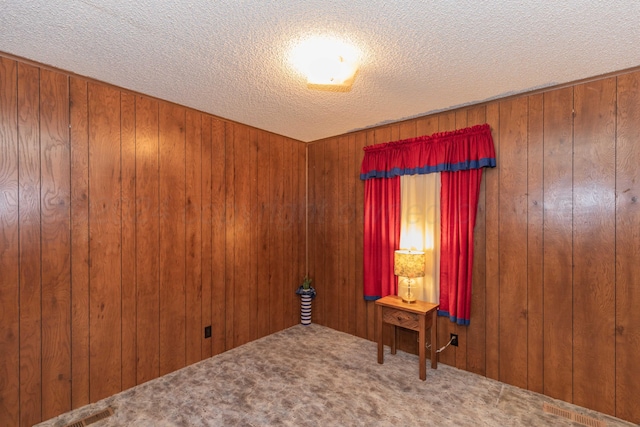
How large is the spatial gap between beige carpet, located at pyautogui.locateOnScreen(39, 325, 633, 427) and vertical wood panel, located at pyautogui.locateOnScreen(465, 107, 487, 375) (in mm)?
157

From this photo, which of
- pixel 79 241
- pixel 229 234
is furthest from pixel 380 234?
pixel 79 241

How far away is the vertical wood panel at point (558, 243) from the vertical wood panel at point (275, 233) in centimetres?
268

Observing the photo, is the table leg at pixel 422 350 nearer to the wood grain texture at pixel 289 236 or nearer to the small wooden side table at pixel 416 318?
the small wooden side table at pixel 416 318

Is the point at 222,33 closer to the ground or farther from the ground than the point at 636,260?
farther from the ground

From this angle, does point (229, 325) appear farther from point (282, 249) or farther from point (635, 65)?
point (635, 65)

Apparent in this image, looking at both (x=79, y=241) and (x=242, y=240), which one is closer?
(x=79, y=241)

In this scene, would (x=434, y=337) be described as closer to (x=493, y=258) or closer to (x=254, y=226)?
(x=493, y=258)

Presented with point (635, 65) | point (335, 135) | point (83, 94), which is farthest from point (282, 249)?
point (635, 65)

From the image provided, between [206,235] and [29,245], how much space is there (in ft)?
4.21

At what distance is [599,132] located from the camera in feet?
7.30

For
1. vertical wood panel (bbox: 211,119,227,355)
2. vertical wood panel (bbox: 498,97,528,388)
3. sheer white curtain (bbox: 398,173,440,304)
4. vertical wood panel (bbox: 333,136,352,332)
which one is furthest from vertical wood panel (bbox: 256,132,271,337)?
vertical wood panel (bbox: 498,97,528,388)

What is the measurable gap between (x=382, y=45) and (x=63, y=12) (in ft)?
5.55

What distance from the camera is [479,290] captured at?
2.73m

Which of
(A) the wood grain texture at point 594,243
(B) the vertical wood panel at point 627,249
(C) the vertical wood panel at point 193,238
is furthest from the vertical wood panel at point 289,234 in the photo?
(B) the vertical wood panel at point 627,249
